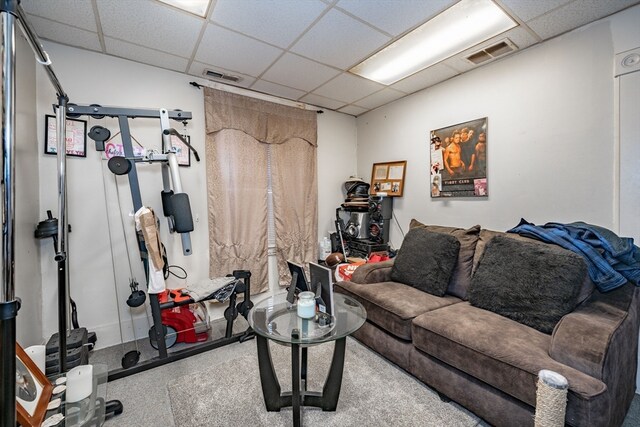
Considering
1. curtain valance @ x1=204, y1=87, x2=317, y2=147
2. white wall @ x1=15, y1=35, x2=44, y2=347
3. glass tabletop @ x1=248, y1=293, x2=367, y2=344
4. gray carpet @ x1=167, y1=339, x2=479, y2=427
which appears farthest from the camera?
curtain valance @ x1=204, y1=87, x2=317, y2=147

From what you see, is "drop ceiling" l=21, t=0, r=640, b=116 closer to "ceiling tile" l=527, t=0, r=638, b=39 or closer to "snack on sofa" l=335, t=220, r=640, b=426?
"ceiling tile" l=527, t=0, r=638, b=39

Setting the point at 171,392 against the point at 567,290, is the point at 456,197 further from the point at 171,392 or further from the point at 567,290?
the point at 171,392

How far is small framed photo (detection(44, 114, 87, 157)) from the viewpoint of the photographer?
2.14 metres

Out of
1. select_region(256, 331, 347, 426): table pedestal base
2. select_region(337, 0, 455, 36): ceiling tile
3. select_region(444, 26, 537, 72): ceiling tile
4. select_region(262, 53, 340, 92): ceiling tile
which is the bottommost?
select_region(256, 331, 347, 426): table pedestal base

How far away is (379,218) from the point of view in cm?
334

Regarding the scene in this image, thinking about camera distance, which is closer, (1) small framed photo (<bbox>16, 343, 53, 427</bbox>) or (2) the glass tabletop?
(1) small framed photo (<bbox>16, 343, 53, 427</bbox>)

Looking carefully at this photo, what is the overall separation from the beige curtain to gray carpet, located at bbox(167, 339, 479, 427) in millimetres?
1173

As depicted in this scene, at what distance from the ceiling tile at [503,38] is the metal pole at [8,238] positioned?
109 inches

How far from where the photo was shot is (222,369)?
6.63ft

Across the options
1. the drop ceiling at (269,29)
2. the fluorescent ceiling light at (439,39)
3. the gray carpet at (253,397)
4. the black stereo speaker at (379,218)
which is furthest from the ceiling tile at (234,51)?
the gray carpet at (253,397)

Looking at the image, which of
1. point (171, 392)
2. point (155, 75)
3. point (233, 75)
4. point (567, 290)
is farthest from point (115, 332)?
point (567, 290)

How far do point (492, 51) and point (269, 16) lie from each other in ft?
6.15

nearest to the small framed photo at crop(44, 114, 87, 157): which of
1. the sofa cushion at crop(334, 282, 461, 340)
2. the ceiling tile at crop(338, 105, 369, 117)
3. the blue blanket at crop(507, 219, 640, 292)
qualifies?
the sofa cushion at crop(334, 282, 461, 340)

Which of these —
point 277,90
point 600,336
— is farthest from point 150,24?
point 600,336
